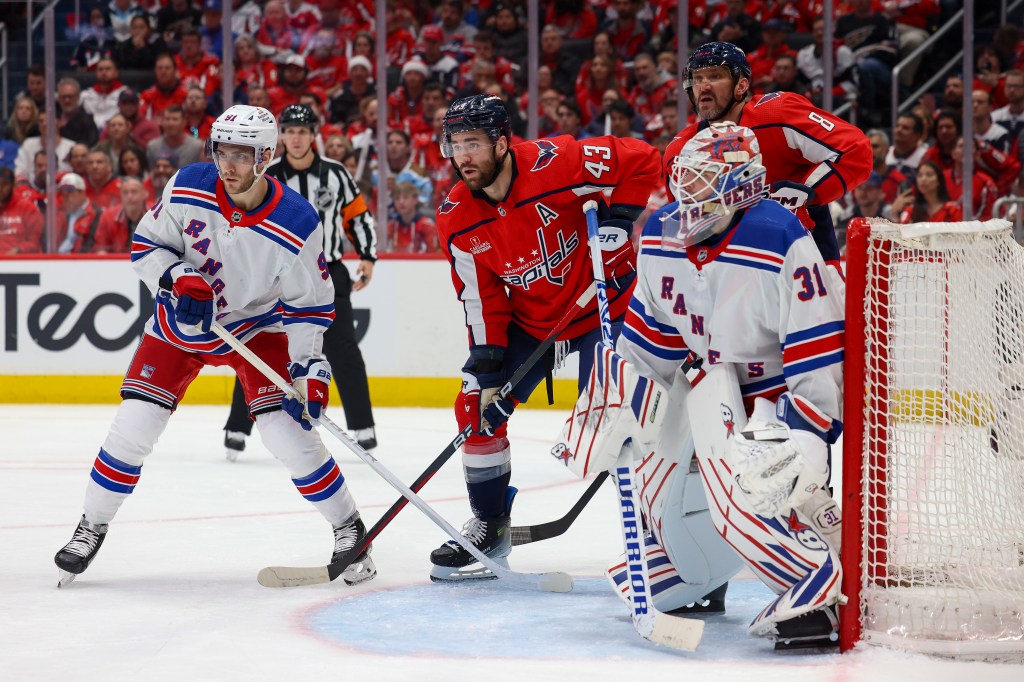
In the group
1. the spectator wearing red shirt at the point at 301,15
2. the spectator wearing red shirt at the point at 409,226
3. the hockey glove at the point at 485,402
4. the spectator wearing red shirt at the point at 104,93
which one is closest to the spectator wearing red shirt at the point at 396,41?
the spectator wearing red shirt at the point at 301,15

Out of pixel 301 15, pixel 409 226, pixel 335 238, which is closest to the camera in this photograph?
pixel 335 238

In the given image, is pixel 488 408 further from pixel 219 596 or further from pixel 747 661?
pixel 747 661

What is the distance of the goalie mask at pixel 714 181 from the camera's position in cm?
234

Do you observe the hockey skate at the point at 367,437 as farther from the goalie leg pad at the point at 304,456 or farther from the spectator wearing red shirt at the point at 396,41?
the spectator wearing red shirt at the point at 396,41

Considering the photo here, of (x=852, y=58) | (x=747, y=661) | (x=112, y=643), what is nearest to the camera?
(x=747, y=661)

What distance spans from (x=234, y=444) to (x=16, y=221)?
2468mm

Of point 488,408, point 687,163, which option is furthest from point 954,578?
point 488,408

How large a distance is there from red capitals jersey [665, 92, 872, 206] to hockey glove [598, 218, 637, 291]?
0.19m

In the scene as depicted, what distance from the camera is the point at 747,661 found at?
7.57 feet

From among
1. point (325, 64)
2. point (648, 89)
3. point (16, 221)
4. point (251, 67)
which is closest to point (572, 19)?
point (648, 89)

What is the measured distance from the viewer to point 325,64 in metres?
7.00

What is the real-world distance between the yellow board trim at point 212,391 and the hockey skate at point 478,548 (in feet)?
10.7

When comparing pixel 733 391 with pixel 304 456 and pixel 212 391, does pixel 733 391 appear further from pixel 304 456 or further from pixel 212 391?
pixel 212 391

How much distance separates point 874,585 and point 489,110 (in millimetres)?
1307
